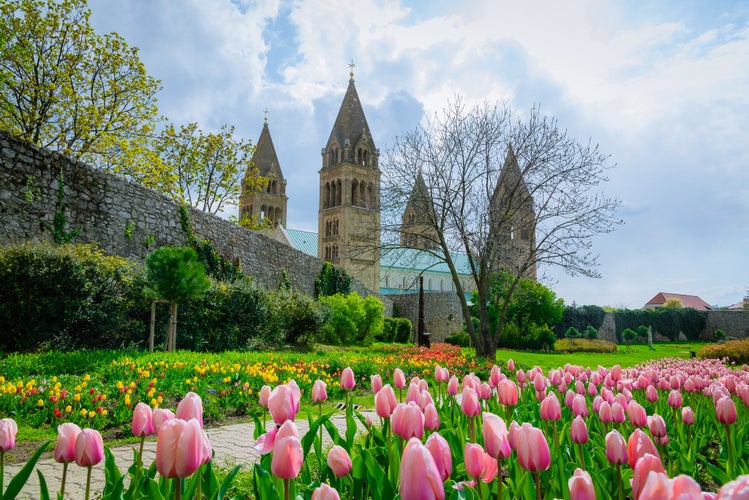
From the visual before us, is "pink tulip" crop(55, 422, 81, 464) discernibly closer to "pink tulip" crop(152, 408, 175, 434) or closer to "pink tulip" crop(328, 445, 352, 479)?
"pink tulip" crop(152, 408, 175, 434)

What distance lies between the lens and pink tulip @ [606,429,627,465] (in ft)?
6.41

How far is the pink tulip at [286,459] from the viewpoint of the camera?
151 centimetres

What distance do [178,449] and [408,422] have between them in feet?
3.06

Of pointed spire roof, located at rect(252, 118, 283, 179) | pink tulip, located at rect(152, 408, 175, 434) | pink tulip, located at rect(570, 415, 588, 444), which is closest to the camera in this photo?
pink tulip, located at rect(152, 408, 175, 434)

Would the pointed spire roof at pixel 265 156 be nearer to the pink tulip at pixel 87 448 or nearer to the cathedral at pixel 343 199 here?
the cathedral at pixel 343 199

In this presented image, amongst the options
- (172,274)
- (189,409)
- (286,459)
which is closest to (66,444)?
(189,409)

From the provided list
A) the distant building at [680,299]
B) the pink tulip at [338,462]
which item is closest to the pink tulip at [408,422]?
the pink tulip at [338,462]

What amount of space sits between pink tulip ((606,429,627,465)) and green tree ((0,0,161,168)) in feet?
54.8

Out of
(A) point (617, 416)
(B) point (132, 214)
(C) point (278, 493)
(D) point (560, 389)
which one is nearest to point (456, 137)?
(B) point (132, 214)

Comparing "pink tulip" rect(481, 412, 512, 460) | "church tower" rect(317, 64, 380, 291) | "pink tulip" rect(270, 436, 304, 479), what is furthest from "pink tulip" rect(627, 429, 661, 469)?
"church tower" rect(317, 64, 380, 291)

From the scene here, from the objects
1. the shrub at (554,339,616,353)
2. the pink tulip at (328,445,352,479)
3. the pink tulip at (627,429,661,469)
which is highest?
the pink tulip at (627,429,661,469)

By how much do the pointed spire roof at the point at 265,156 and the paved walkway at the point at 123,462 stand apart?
48.3 m

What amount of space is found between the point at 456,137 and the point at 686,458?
13.2 meters

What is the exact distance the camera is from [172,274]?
10000 mm
